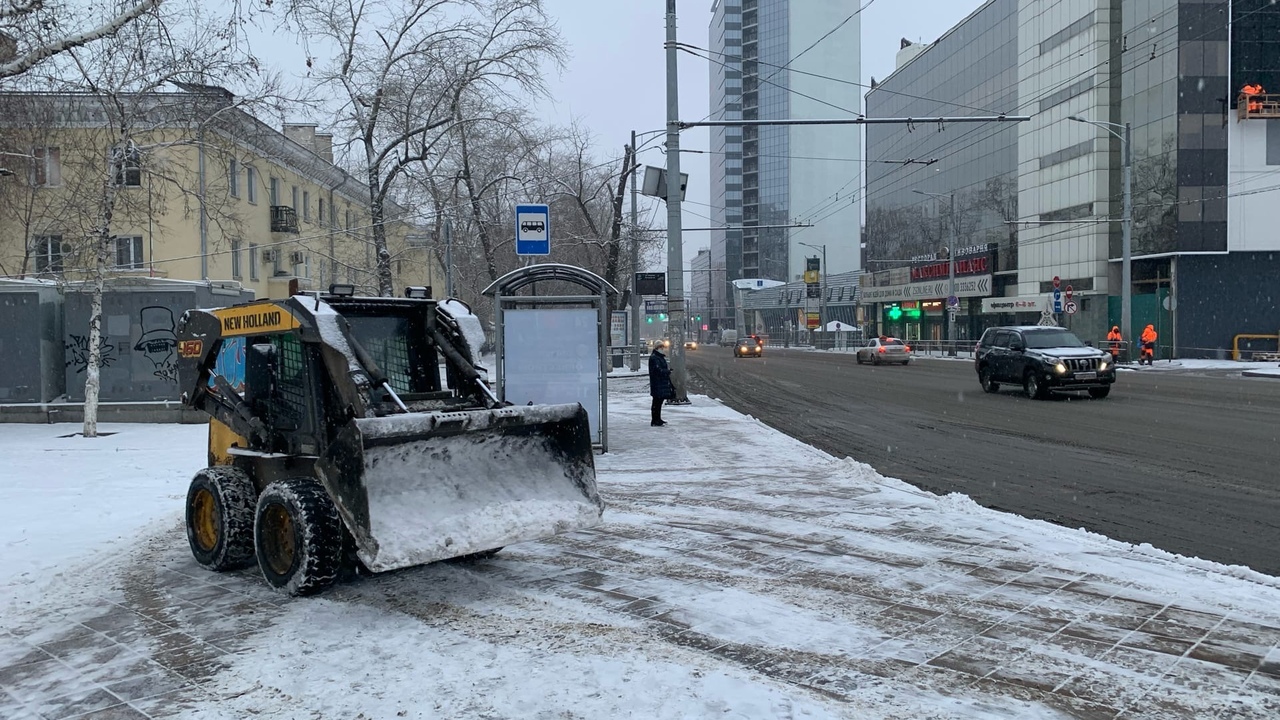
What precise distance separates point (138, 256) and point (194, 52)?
17.5m

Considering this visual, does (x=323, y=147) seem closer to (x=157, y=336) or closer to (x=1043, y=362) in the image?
(x=157, y=336)

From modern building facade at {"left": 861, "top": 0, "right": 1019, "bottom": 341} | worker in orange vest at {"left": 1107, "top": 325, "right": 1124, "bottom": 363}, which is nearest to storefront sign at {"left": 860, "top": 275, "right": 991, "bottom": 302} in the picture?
modern building facade at {"left": 861, "top": 0, "right": 1019, "bottom": 341}

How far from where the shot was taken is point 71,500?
9.77m

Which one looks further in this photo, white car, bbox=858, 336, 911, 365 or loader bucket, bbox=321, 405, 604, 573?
white car, bbox=858, 336, 911, 365

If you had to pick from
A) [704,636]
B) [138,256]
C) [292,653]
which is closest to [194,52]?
[292,653]

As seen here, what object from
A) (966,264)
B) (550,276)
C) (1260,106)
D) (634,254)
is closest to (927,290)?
(966,264)

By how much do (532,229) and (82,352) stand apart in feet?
30.8

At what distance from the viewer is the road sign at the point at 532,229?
1469 centimetres

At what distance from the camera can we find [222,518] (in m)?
6.80

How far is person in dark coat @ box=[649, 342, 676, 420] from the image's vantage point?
17.0 meters

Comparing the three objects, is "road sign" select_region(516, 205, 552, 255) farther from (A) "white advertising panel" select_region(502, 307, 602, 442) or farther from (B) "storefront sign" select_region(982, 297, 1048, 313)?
(B) "storefront sign" select_region(982, 297, 1048, 313)

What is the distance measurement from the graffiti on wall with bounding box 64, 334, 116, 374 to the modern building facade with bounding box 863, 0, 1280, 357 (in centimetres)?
2891

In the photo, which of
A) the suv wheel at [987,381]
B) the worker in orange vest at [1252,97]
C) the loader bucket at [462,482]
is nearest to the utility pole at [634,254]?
the suv wheel at [987,381]

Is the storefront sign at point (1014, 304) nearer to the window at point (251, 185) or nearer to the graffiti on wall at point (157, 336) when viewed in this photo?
the window at point (251, 185)
